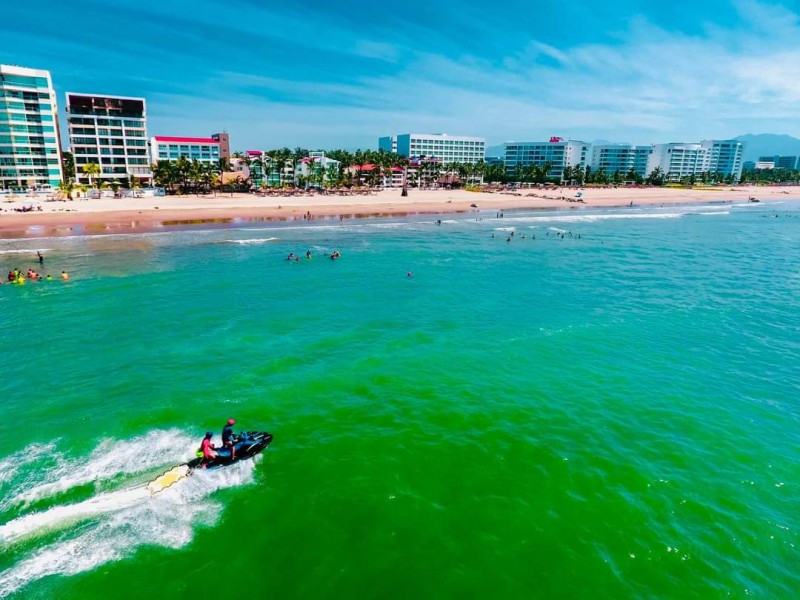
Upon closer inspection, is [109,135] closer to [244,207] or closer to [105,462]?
[244,207]

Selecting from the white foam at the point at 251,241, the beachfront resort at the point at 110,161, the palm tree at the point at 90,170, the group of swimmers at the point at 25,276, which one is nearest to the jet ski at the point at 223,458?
the group of swimmers at the point at 25,276

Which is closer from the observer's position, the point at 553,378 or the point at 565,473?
the point at 565,473

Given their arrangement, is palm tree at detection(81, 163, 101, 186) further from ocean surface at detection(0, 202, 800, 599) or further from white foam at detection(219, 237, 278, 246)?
ocean surface at detection(0, 202, 800, 599)

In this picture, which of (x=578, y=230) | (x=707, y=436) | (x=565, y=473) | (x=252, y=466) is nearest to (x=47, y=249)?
(x=252, y=466)

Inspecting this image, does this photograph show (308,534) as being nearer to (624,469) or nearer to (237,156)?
(624,469)

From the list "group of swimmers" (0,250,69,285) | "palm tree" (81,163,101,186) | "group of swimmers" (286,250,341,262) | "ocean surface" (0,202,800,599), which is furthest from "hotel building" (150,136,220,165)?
"ocean surface" (0,202,800,599)

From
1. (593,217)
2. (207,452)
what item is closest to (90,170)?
(593,217)
